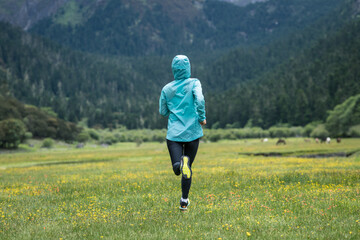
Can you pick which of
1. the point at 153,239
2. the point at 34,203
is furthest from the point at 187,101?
the point at 34,203

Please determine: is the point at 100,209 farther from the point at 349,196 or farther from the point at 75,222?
the point at 349,196

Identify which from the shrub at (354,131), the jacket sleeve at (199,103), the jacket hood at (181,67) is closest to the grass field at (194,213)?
the jacket sleeve at (199,103)

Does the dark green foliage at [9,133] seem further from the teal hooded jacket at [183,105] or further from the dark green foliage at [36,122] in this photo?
the teal hooded jacket at [183,105]

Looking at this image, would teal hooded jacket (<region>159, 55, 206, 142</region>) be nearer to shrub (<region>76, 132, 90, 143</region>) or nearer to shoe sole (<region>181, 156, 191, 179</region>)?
shoe sole (<region>181, 156, 191, 179</region>)

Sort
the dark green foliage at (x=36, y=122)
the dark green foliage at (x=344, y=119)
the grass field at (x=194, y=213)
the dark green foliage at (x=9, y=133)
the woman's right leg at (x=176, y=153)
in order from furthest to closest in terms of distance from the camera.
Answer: the dark green foliage at (x=36, y=122) → the dark green foliage at (x=9, y=133) → the dark green foliage at (x=344, y=119) → the woman's right leg at (x=176, y=153) → the grass field at (x=194, y=213)

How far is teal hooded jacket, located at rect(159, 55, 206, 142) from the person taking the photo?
829 cm

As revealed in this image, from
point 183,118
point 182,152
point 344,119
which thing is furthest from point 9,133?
point 183,118

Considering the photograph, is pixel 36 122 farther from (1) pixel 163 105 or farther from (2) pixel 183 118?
(2) pixel 183 118

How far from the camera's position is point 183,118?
27.7ft

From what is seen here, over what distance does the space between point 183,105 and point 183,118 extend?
1.14 feet

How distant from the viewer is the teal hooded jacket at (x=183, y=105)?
8289 mm

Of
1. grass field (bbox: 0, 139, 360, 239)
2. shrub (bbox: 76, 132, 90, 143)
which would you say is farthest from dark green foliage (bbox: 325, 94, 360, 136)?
shrub (bbox: 76, 132, 90, 143)

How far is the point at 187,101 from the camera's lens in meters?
8.55

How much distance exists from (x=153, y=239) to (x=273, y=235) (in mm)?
2279
